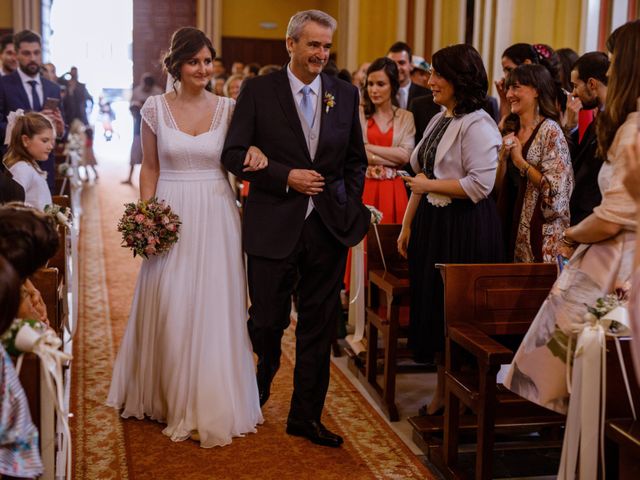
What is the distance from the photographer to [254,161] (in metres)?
3.97

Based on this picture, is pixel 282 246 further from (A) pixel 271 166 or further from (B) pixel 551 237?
(B) pixel 551 237

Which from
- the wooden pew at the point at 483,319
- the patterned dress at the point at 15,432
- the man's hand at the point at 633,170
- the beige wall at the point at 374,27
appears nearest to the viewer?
the patterned dress at the point at 15,432

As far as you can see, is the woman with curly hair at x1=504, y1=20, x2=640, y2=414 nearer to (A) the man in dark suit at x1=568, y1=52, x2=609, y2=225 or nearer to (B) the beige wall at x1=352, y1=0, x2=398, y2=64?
(A) the man in dark suit at x1=568, y1=52, x2=609, y2=225

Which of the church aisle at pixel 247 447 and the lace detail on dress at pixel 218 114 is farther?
the lace detail on dress at pixel 218 114

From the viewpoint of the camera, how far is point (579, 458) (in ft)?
9.71

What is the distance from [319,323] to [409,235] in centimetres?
83

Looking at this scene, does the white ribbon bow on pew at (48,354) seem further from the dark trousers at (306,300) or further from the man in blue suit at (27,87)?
the man in blue suit at (27,87)

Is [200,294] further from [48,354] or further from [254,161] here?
[48,354]

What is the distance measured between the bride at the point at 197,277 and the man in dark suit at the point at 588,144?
179 centimetres

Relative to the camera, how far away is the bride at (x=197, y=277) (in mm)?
4281

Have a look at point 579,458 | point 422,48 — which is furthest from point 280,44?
point 579,458

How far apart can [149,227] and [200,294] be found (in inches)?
16.3

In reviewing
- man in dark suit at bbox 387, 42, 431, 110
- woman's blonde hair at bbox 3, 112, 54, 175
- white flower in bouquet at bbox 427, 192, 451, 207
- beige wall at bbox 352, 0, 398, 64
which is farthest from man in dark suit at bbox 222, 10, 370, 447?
beige wall at bbox 352, 0, 398, 64

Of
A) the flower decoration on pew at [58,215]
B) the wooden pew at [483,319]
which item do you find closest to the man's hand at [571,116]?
the wooden pew at [483,319]
